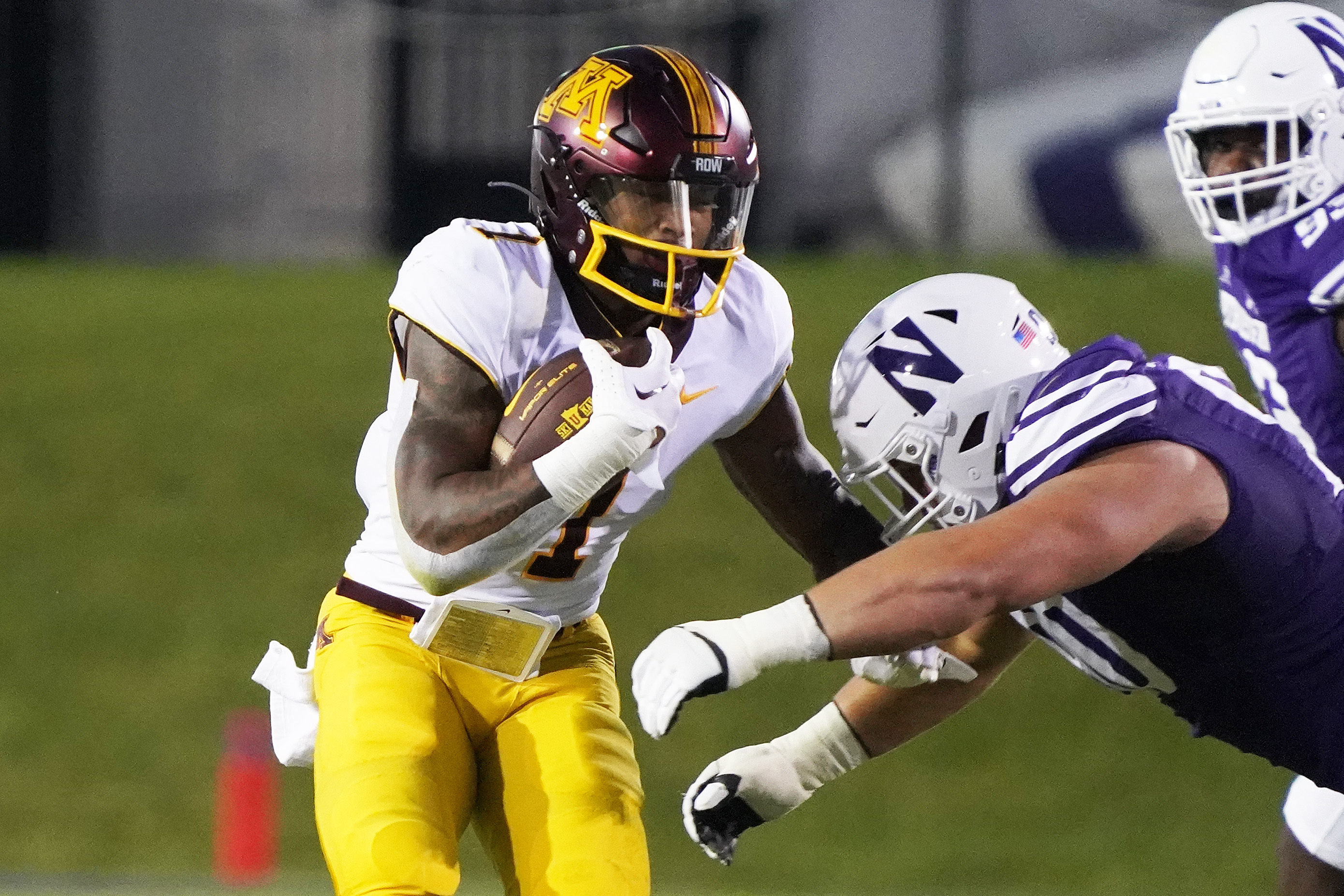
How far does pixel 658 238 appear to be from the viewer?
294 cm

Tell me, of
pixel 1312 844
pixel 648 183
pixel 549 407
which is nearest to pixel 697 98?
pixel 648 183

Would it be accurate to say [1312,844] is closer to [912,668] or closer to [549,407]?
[912,668]

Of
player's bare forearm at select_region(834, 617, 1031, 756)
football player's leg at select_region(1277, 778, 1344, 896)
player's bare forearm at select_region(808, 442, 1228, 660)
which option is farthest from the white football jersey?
football player's leg at select_region(1277, 778, 1344, 896)

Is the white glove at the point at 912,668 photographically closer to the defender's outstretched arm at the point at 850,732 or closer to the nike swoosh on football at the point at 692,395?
the defender's outstretched arm at the point at 850,732

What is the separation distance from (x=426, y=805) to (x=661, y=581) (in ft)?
19.5

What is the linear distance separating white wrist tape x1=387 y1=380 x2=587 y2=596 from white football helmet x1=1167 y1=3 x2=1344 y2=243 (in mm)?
1729

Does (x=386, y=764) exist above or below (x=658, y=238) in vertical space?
below

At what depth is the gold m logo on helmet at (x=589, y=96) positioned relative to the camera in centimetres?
297

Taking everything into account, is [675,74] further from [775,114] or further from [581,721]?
[775,114]

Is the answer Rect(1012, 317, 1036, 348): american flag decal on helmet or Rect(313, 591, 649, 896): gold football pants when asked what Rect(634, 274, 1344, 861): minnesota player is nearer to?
Rect(1012, 317, 1036, 348): american flag decal on helmet

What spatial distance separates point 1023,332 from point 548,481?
0.79 meters

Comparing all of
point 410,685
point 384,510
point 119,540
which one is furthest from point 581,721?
point 119,540

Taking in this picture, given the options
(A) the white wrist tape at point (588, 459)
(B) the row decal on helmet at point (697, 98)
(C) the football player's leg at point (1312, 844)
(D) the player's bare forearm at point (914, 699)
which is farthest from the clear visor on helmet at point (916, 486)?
(C) the football player's leg at point (1312, 844)

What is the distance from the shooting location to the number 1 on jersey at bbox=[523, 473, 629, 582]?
2.92 meters
